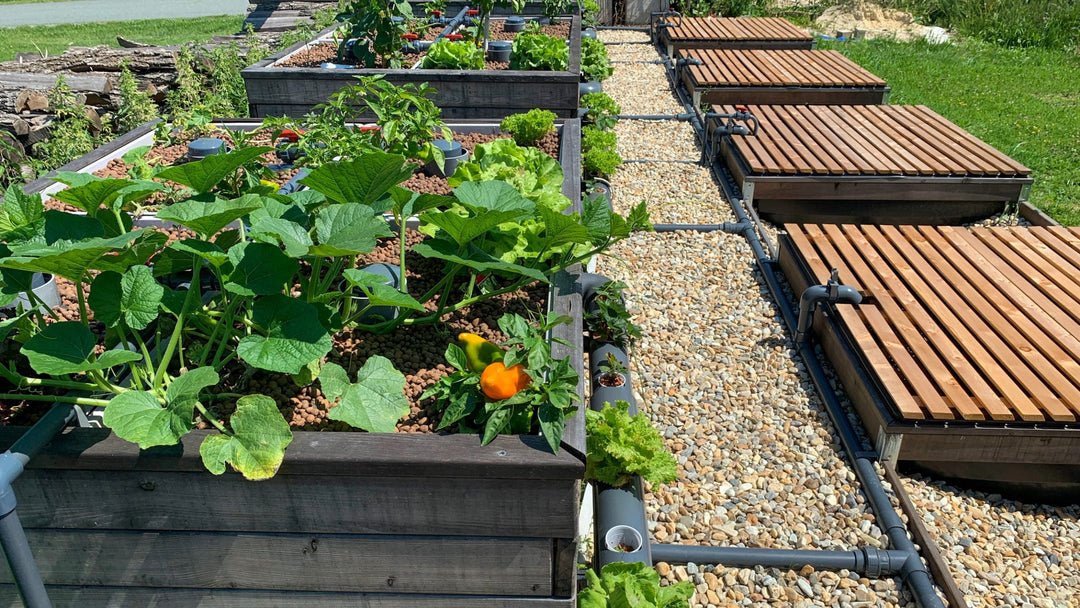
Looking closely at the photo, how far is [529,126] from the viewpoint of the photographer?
12.1ft

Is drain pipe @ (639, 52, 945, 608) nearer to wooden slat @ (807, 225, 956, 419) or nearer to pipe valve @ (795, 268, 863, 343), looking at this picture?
pipe valve @ (795, 268, 863, 343)

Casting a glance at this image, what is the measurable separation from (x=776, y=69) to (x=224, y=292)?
24.1 ft

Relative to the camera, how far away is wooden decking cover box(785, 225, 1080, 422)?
274 centimetres

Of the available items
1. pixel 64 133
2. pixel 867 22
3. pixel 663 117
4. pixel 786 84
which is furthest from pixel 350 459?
pixel 867 22

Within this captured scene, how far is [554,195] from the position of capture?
8.14 feet

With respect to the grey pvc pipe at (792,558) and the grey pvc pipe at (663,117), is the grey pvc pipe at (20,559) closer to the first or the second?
A: the grey pvc pipe at (792,558)

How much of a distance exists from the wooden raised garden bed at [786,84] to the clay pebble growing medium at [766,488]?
11.8 feet

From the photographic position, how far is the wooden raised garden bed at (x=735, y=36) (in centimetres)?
950

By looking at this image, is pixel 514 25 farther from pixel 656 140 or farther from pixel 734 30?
pixel 734 30

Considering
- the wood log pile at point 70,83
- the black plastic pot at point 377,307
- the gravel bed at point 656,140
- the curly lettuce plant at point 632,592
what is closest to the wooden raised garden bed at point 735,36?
the gravel bed at point 656,140

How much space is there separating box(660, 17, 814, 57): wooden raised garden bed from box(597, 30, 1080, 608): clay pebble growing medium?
21.0 ft

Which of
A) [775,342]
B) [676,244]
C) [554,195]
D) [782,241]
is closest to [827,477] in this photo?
[775,342]

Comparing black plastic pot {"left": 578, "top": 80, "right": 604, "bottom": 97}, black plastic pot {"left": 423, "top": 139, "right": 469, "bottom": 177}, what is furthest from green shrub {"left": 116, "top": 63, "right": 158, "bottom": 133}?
black plastic pot {"left": 578, "top": 80, "right": 604, "bottom": 97}

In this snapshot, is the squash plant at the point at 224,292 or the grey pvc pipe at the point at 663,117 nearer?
the squash plant at the point at 224,292
